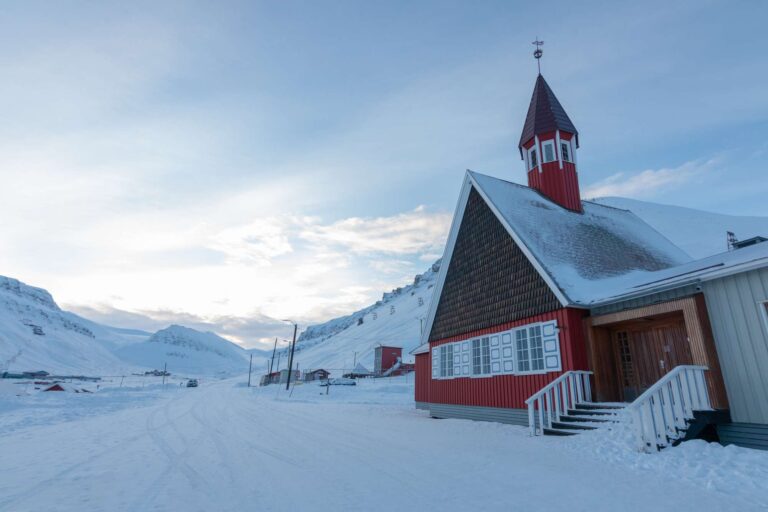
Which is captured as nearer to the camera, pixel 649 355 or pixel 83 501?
pixel 83 501

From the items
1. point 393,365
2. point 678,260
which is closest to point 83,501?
point 678,260

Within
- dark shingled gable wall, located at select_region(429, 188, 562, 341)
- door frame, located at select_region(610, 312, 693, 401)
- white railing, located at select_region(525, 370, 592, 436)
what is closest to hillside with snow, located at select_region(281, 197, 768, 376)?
dark shingled gable wall, located at select_region(429, 188, 562, 341)

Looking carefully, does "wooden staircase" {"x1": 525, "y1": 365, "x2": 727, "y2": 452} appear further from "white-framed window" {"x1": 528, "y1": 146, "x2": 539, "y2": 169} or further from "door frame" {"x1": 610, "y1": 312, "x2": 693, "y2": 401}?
"white-framed window" {"x1": 528, "y1": 146, "x2": 539, "y2": 169}

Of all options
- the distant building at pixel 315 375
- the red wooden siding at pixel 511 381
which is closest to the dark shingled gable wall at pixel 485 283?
the red wooden siding at pixel 511 381

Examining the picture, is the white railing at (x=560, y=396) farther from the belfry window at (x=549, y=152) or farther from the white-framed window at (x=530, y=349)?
the belfry window at (x=549, y=152)

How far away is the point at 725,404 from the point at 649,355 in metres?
2.83

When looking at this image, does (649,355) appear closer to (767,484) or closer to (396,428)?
(767,484)

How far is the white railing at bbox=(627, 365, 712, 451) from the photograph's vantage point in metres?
7.54

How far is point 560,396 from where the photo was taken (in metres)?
11.2

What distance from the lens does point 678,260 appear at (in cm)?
1695

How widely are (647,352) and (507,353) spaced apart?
3.94 m

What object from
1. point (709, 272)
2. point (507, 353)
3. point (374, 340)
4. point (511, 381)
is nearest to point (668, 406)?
point (709, 272)

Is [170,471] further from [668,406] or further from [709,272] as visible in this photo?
[709,272]

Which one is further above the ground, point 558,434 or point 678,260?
point 678,260
